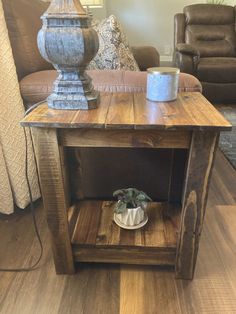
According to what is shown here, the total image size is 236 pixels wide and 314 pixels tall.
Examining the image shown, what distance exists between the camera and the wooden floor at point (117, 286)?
2.89 feet

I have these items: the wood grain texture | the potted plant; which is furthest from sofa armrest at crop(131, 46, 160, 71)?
the wood grain texture

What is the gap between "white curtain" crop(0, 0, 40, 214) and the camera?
3.37ft

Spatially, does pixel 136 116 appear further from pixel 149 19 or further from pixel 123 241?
pixel 149 19

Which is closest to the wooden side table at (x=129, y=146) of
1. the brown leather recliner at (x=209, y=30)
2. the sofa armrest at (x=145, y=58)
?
the sofa armrest at (x=145, y=58)

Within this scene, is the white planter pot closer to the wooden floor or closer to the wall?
the wooden floor

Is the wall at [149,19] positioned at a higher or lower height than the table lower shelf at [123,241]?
higher

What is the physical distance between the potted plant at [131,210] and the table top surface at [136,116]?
0.35 meters

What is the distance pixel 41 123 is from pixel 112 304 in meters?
0.63

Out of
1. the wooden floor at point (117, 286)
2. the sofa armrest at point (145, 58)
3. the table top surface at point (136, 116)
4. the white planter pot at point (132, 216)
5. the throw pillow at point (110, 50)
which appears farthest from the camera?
the sofa armrest at point (145, 58)

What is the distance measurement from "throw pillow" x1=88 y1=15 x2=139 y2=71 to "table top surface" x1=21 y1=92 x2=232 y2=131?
561 millimetres

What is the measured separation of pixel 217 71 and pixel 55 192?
2361 mm

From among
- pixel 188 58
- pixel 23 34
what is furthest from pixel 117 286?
pixel 188 58

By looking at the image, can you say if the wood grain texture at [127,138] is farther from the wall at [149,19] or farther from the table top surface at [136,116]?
the wall at [149,19]

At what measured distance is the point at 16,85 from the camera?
1.05 m
